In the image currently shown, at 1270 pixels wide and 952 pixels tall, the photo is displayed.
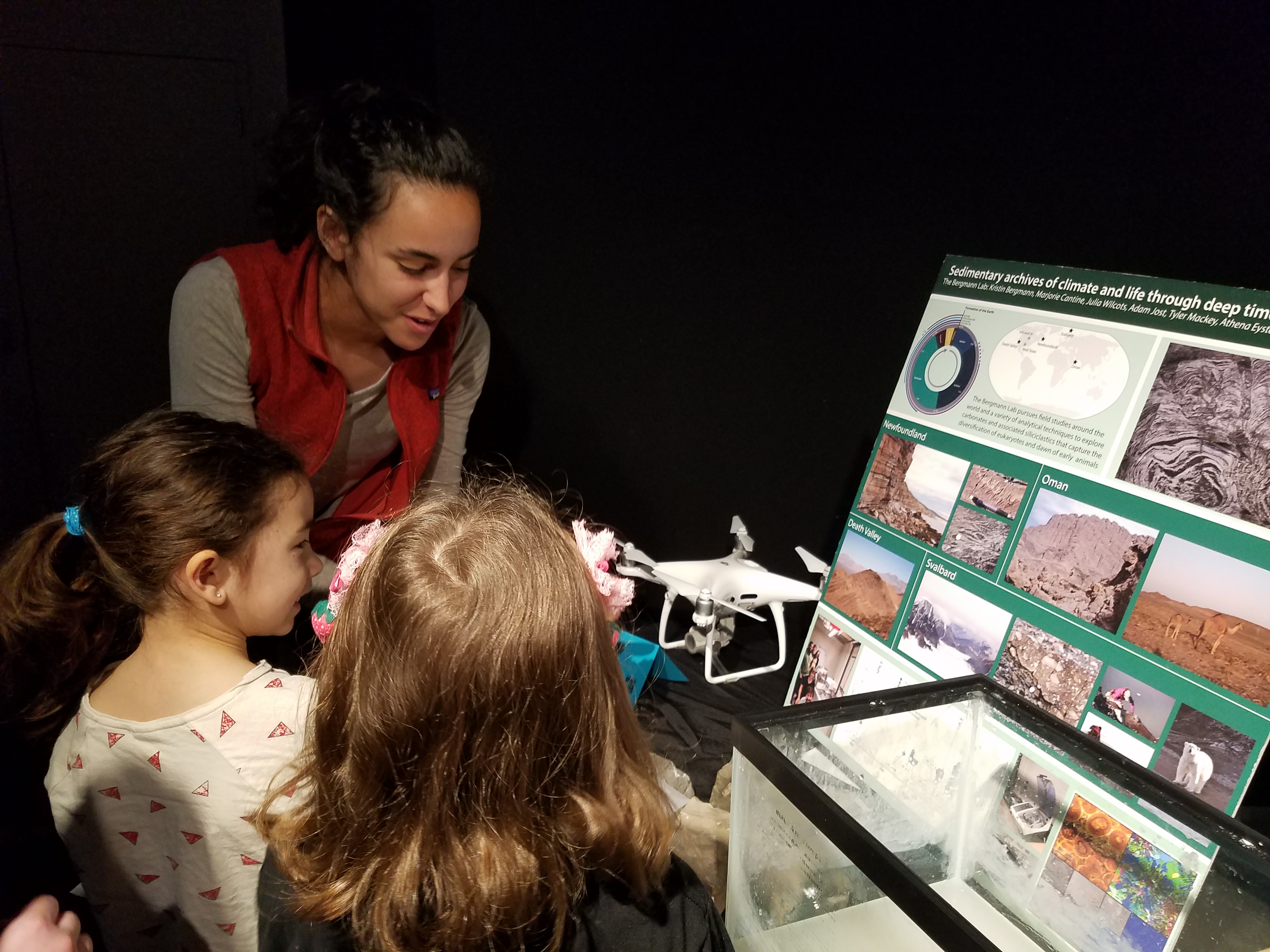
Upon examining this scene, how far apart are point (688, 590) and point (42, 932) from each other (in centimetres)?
122

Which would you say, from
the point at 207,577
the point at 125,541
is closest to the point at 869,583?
the point at 207,577

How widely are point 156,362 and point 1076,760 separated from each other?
2.03 metres

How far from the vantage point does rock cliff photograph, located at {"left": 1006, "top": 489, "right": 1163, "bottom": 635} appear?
1.15 metres

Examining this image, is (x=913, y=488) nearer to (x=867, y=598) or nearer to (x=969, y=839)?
(x=867, y=598)

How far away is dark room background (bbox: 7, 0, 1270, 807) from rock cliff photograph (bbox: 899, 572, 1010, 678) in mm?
513

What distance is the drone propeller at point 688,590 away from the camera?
174 cm

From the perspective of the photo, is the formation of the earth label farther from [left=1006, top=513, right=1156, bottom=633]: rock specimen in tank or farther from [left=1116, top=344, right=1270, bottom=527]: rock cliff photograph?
[left=1006, top=513, right=1156, bottom=633]: rock specimen in tank

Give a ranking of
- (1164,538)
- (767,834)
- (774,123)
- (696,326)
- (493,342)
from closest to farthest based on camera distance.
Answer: (767,834), (1164,538), (774,123), (696,326), (493,342)

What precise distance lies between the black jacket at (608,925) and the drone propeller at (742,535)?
41.2 inches

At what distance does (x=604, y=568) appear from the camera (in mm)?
1233

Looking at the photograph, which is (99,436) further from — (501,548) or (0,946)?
(501,548)

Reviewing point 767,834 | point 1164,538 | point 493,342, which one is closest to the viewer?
point 767,834

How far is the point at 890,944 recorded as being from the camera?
84 cm

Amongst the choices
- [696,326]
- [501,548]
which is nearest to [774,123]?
[696,326]
